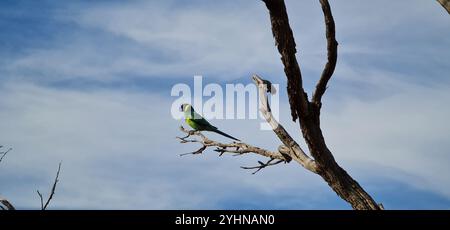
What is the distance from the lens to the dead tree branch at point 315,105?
14.8ft

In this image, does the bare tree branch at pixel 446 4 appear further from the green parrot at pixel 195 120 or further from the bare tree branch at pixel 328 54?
the green parrot at pixel 195 120

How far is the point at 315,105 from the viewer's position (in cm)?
521

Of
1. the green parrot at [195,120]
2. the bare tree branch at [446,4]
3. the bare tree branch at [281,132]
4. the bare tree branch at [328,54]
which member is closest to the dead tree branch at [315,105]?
the bare tree branch at [328,54]

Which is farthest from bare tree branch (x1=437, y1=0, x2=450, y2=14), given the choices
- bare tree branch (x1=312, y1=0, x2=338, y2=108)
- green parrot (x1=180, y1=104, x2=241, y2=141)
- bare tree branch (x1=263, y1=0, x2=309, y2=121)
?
green parrot (x1=180, y1=104, x2=241, y2=141)

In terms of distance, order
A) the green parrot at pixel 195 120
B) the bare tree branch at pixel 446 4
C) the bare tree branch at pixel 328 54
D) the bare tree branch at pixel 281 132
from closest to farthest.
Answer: the bare tree branch at pixel 328 54
the bare tree branch at pixel 446 4
the bare tree branch at pixel 281 132
the green parrot at pixel 195 120

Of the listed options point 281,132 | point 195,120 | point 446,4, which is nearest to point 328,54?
point 446,4

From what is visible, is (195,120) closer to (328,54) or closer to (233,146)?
(233,146)

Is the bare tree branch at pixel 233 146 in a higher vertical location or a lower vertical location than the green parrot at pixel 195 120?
lower

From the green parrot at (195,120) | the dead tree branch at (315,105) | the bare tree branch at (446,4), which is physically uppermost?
the green parrot at (195,120)

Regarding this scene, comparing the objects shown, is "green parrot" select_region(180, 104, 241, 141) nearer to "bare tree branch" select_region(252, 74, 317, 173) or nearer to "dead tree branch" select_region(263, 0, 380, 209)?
"bare tree branch" select_region(252, 74, 317, 173)

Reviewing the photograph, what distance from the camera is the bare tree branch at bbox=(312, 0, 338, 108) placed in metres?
4.76
